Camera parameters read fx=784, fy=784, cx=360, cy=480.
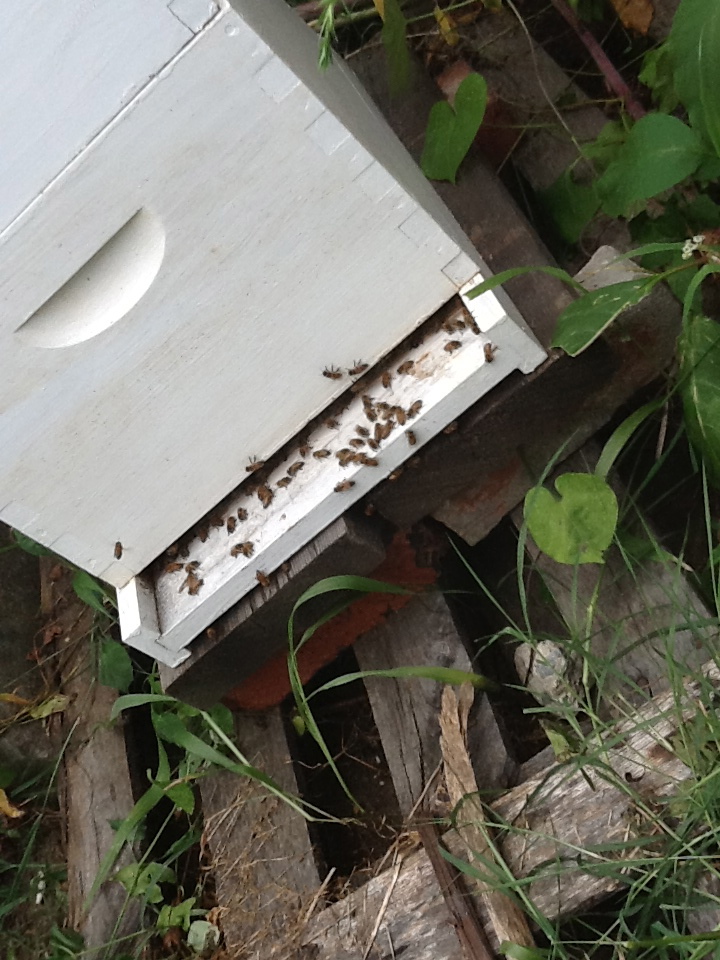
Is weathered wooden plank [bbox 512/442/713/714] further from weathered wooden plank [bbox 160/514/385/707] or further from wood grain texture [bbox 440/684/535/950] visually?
weathered wooden plank [bbox 160/514/385/707]

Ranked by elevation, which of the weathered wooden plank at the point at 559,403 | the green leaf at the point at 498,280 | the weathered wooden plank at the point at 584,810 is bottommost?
the weathered wooden plank at the point at 584,810

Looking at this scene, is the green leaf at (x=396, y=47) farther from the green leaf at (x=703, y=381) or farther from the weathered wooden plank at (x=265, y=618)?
the weathered wooden plank at (x=265, y=618)

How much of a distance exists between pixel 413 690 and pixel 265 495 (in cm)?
55

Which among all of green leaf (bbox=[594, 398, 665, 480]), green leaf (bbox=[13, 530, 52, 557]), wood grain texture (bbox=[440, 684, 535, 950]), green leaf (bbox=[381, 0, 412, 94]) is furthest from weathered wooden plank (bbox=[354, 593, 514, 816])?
green leaf (bbox=[381, 0, 412, 94])

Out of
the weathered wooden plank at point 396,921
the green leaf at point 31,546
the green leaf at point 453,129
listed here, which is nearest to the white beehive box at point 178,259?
the green leaf at point 453,129

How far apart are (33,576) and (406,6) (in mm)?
1926

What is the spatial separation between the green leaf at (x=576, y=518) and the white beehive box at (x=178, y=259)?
23 cm

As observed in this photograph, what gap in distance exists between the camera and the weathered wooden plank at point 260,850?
64.1 inches

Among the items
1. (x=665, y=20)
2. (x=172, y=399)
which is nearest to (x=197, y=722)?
(x=172, y=399)

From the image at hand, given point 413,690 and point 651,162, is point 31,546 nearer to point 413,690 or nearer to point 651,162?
point 413,690

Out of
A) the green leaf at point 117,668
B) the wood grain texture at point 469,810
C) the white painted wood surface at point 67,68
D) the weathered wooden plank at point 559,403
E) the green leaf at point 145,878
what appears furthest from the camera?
the green leaf at point 117,668

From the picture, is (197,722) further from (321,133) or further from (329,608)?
(321,133)

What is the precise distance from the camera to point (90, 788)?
2.03m

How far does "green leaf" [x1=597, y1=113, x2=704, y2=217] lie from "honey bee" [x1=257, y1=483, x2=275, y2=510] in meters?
0.80
